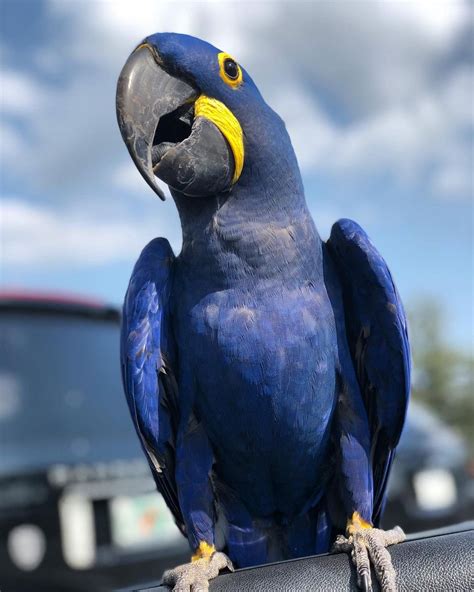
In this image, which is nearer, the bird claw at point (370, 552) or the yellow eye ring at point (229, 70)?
the bird claw at point (370, 552)

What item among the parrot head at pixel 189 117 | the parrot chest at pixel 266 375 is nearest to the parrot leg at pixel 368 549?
the parrot chest at pixel 266 375

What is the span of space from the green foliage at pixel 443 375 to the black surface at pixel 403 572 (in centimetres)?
3694

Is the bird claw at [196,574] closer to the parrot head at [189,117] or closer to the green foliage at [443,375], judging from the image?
the parrot head at [189,117]

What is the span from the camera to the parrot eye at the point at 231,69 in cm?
189

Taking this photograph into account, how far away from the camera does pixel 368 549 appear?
170 centimetres

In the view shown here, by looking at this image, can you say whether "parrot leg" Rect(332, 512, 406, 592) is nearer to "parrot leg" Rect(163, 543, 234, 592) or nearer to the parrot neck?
"parrot leg" Rect(163, 543, 234, 592)

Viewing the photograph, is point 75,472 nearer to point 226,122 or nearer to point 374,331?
point 374,331

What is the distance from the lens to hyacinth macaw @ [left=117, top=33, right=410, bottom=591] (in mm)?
1807

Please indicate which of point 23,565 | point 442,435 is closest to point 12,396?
point 23,565

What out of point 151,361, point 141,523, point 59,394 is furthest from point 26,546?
point 151,361

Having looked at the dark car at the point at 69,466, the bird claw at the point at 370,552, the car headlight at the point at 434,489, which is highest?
the dark car at the point at 69,466

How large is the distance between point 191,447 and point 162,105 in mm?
1005

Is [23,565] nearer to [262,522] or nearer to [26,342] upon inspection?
[26,342]

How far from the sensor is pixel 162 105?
1.77 m
